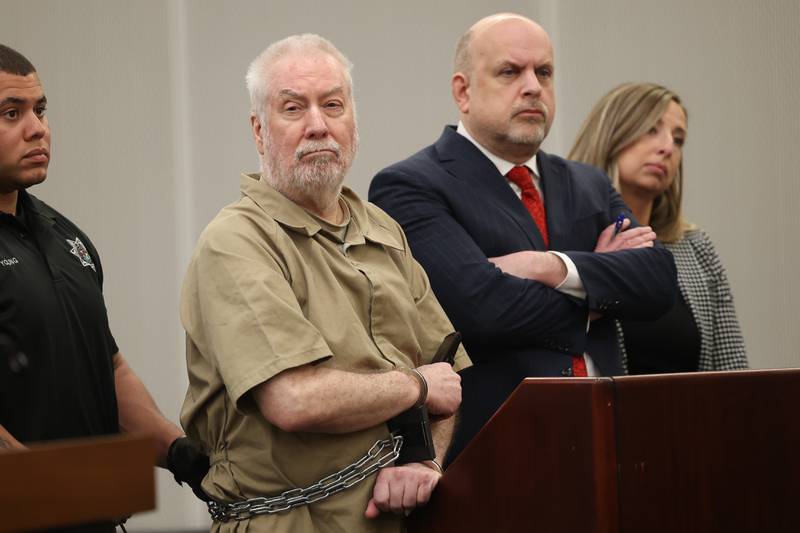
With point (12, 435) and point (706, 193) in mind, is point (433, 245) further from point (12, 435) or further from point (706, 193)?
point (706, 193)

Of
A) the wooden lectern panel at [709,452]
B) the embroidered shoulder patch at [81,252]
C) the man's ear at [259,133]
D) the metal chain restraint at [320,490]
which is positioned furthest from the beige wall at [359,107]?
the wooden lectern panel at [709,452]

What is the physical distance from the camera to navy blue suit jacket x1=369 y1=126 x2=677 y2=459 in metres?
2.38

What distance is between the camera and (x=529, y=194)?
8.67ft

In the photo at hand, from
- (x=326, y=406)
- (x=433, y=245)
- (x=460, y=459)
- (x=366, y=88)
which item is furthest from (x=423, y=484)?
(x=366, y=88)

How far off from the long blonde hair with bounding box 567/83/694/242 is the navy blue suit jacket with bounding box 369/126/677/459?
567mm

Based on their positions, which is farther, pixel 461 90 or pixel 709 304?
pixel 709 304

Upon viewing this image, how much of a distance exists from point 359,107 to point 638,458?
280 cm

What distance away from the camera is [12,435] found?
6.51 ft

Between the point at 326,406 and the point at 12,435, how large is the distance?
2.05ft

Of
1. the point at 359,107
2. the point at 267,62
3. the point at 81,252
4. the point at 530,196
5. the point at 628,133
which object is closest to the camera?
the point at 267,62

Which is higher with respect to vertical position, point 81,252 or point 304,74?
point 304,74

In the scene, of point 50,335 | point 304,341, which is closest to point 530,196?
point 304,341

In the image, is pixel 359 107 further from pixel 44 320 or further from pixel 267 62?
pixel 44 320

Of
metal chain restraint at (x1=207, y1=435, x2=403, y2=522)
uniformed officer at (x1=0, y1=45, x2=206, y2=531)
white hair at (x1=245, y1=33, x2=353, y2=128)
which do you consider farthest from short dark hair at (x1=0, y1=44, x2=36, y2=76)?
metal chain restraint at (x1=207, y1=435, x2=403, y2=522)
